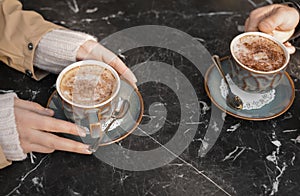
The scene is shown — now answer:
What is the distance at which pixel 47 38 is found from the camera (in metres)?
1.07

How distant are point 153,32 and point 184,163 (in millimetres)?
431

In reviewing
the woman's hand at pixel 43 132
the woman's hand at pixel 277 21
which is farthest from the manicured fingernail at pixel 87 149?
the woman's hand at pixel 277 21

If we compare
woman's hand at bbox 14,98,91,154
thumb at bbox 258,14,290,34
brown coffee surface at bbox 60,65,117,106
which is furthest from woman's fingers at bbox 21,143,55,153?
thumb at bbox 258,14,290,34

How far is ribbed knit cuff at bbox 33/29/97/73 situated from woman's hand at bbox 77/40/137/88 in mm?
16

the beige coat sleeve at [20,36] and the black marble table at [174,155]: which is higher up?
the beige coat sleeve at [20,36]

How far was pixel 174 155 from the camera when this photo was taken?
0.94 m

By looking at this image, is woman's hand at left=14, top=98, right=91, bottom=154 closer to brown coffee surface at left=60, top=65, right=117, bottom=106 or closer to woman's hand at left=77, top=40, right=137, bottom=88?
brown coffee surface at left=60, top=65, right=117, bottom=106

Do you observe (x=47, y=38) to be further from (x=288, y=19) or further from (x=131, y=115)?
(x=288, y=19)

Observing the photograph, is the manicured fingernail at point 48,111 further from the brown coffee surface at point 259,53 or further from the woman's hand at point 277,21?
the woman's hand at point 277,21

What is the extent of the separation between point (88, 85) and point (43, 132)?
14 centimetres

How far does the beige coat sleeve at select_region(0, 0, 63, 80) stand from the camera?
41.9 inches

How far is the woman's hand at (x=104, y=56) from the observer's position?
1030 mm

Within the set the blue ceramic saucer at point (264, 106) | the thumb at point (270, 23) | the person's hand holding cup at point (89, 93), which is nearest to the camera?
the person's hand holding cup at point (89, 93)

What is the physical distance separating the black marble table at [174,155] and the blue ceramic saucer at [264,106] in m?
0.02
